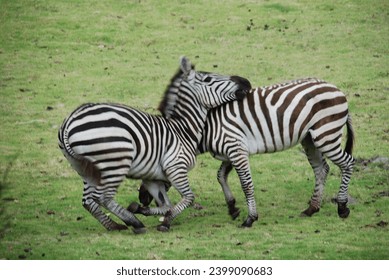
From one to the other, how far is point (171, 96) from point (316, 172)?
3.06 m

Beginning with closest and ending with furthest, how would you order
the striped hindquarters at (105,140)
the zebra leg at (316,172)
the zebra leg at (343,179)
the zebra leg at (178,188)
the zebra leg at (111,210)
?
the striped hindquarters at (105,140) < the zebra leg at (111,210) < the zebra leg at (178,188) < the zebra leg at (343,179) < the zebra leg at (316,172)

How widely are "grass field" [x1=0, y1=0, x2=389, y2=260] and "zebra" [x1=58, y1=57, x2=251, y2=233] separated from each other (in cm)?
66

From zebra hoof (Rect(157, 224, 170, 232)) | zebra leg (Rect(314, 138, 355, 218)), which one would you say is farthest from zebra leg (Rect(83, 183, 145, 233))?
zebra leg (Rect(314, 138, 355, 218))

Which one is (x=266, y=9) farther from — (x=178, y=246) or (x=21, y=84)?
(x=178, y=246)

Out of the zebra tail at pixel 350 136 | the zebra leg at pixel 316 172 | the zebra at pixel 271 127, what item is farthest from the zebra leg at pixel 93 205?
the zebra tail at pixel 350 136

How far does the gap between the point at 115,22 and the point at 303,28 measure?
6588 mm

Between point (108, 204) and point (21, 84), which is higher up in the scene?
point (108, 204)

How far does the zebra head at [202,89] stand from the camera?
14.2 metres

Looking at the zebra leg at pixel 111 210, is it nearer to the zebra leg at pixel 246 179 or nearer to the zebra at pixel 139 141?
the zebra at pixel 139 141

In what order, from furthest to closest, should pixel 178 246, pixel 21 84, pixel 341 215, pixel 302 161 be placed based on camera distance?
pixel 21 84 → pixel 302 161 → pixel 341 215 → pixel 178 246

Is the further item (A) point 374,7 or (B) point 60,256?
(A) point 374,7

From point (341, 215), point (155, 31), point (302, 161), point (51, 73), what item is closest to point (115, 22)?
point (155, 31)

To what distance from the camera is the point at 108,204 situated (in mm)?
13016

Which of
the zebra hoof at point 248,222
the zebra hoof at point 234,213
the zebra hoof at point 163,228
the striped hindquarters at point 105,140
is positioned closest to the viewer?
the striped hindquarters at point 105,140
